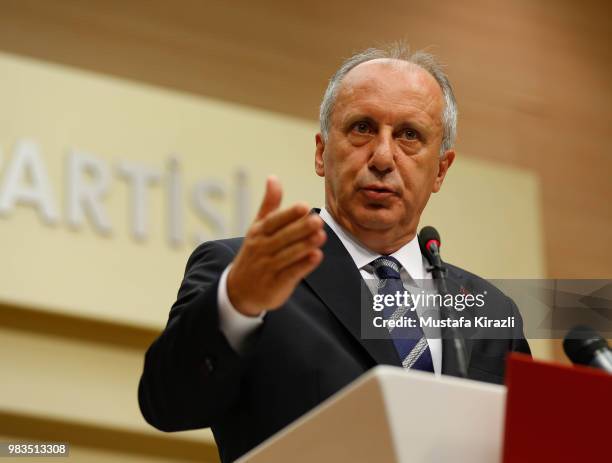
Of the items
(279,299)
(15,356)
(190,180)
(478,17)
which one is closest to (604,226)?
(478,17)

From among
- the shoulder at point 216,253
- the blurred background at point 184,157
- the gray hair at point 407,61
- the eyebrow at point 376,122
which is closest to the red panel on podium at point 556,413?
the shoulder at point 216,253

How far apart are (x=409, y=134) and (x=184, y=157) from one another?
2.73 meters

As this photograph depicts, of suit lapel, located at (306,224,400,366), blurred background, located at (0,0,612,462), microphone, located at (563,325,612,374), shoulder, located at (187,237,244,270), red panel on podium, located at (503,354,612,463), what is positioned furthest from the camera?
blurred background, located at (0,0,612,462)

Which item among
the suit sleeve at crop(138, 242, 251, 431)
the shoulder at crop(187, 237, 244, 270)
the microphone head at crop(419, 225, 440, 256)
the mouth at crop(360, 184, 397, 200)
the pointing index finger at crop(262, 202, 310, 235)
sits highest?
the mouth at crop(360, 184, 397, 200)

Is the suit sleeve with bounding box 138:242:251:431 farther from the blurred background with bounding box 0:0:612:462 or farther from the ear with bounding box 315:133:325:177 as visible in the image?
the blurred background with bounding box 0:0:612:462

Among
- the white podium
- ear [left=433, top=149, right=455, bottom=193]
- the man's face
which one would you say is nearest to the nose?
the man's face

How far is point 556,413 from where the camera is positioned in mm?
1469

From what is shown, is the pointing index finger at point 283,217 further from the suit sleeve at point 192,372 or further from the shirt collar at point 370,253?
the shirt collar at point 370,253

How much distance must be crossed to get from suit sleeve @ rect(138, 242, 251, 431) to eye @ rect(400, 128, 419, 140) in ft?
2.78

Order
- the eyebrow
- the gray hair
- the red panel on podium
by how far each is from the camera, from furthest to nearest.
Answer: the gray hair
the eyebrow
the red panel on podium

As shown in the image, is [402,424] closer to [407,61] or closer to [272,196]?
[272,196]

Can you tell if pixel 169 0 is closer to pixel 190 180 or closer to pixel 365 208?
pixel 190 180

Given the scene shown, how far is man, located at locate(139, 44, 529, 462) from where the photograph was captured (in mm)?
1790

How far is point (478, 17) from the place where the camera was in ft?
21.7
